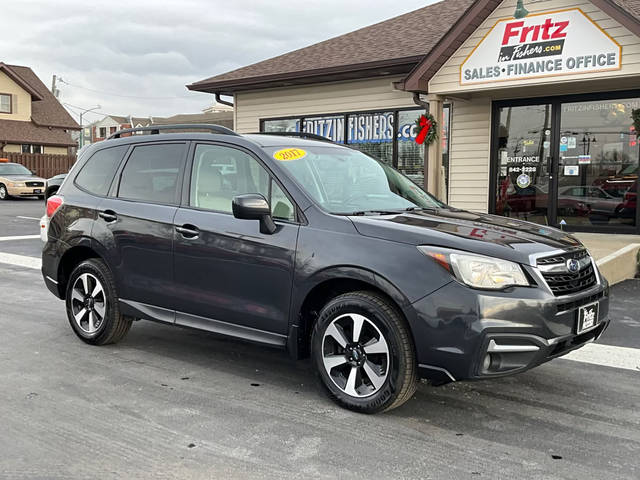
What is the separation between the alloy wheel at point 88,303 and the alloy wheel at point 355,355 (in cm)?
224

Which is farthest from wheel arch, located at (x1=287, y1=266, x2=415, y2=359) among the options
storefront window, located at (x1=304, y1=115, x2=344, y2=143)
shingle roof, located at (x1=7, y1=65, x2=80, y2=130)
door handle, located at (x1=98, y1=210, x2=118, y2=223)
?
shingle roof, located at (x1=7, y1=65, x2=80, y2=130)

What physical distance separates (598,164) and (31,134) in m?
40.0

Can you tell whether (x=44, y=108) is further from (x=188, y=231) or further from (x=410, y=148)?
(x=188, y=231)

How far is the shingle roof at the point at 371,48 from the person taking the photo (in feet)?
43.4

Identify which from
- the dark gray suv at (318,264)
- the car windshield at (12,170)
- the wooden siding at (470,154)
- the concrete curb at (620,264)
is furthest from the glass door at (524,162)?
the car windshield at (12,170)

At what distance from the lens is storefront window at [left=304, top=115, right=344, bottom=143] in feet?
48.3

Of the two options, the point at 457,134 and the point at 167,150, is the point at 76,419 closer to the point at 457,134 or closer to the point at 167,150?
the point at 167,150

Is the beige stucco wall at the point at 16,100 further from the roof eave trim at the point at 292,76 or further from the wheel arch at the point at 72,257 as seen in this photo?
the wheel arch at the point at 72,257

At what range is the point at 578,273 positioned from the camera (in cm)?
404

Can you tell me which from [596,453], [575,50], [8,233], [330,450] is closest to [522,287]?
[596,453]

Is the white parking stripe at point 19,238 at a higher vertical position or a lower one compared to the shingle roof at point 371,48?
lower

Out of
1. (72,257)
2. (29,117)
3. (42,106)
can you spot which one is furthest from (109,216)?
(42,106)

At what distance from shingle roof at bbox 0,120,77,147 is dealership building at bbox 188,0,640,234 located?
31748 millimetres

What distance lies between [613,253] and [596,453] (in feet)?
18.9
